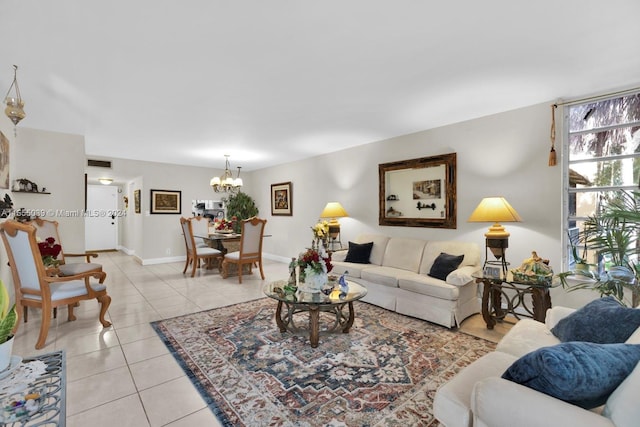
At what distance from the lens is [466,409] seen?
1.22m

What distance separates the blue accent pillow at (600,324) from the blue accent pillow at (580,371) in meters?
0.53

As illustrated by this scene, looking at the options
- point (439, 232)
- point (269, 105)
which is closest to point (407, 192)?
point (439, 232)

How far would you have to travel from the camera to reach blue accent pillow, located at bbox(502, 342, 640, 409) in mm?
1027

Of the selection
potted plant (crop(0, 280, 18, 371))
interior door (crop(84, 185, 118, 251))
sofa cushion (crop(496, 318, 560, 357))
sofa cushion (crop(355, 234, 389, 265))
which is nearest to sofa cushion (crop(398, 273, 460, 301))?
sofa cushion (crop(355, 234, 389, 265))

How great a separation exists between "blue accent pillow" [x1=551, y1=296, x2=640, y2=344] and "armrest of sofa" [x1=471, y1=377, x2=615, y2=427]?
2.71ft

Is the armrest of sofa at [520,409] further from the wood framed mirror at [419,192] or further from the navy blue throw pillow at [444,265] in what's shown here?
the wood framed mirror at [419,192]

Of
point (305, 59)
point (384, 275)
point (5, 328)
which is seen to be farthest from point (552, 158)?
point (5, 328)

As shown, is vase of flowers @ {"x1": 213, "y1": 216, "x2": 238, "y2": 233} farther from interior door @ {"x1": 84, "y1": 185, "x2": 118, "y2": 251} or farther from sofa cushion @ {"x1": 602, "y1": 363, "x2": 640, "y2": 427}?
sofa cushion @ {"x1": 602, "y1": 363, "x2": 640, "y2": 427}

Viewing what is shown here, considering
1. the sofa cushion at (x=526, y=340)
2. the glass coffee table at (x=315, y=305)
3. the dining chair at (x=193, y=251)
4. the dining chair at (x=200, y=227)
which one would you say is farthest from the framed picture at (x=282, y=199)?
the sofa cushion at (x=526, y=340)

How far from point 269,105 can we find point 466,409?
3.14 meters

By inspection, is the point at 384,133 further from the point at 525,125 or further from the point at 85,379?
the point at 85,379

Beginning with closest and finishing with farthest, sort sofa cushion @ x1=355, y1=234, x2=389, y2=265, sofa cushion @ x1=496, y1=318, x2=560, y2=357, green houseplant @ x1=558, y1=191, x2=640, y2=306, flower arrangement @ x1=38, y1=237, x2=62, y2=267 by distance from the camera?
sofa cushion @ x1=496, y1=318, x2=560, y2=357, green houseplant @ x1=558, y1=191, x2=640, y2=306, flower arrangement @ x1=38, y1=237, x2=62, y2=267, sofa cushion @ x1=355, y1=234, x2=389, y2=265

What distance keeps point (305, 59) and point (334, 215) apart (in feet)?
9.86

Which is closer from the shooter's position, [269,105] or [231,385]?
[231,385]
